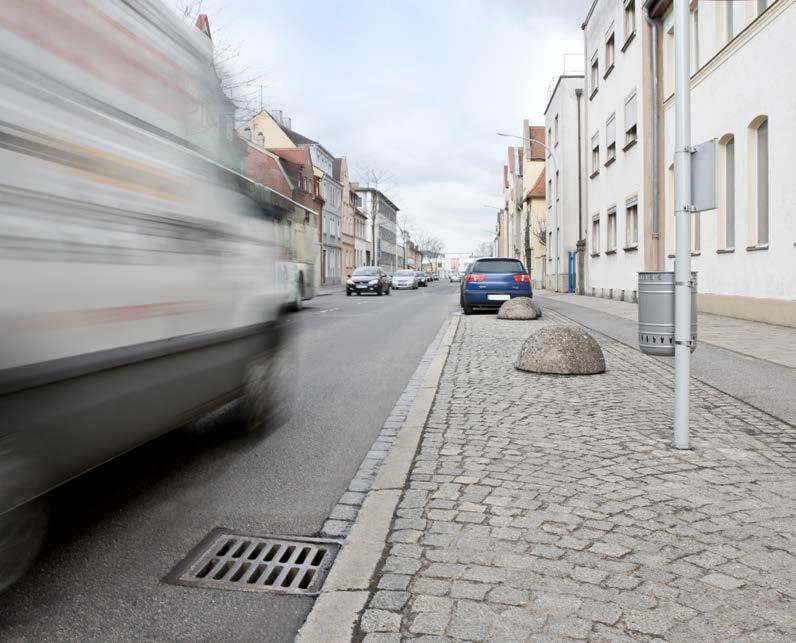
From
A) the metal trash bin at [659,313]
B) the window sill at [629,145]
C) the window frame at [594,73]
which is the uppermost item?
the window frame at [594,73]

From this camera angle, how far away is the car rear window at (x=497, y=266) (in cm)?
1959

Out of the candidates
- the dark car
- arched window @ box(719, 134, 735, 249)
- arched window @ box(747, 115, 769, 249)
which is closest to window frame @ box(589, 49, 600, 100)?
the dark car

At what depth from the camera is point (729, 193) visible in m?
15.6

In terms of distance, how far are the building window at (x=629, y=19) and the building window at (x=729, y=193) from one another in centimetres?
886

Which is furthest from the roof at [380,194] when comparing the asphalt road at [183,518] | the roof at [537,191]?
the asphalt road at [183,518]

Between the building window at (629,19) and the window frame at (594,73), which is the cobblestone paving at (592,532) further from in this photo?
the window frame at (594,73)

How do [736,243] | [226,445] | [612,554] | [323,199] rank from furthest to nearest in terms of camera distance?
[323,199], [736,243], [226,445], [612,554]

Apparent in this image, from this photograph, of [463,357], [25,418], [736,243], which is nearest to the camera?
[25,418]

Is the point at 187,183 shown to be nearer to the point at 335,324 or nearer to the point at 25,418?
the point at 25,418

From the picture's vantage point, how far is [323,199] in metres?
62.9

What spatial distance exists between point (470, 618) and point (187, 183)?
2.55 meters

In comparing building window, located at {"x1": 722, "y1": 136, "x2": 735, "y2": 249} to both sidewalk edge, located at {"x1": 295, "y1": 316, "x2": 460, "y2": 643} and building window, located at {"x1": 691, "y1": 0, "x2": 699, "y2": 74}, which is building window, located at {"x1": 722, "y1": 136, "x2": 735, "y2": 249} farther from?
sidewalk edge, located at {"x1": 295, "y1": 316, "x2": 460, "y2": 643}

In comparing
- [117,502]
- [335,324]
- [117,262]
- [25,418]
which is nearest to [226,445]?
[117,502]

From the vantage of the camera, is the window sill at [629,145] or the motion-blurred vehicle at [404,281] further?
the motion-blurred vehicle at [404,281]
